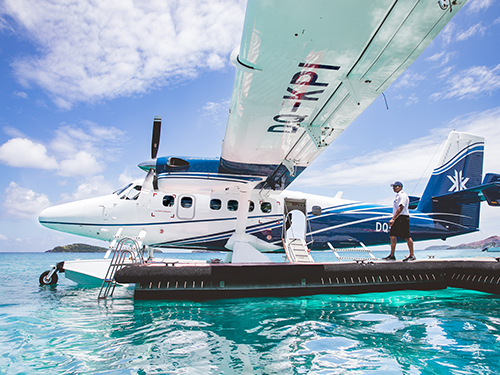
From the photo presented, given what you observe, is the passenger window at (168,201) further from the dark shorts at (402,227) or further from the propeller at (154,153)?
the dark shorts at (402,227)

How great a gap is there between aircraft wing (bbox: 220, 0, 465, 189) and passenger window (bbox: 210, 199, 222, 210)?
3265 millimetres

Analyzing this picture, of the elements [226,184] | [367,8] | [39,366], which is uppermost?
[367,8]

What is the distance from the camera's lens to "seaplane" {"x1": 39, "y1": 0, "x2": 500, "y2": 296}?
10.3 feet

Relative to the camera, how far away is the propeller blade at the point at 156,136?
7691mm

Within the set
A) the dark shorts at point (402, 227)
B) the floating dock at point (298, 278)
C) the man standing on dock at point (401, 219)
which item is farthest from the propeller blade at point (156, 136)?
the dark shorts at point (402, 227)

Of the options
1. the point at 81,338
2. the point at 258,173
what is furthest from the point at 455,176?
the point at 81,338

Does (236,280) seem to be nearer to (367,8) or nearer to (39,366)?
(39,366)

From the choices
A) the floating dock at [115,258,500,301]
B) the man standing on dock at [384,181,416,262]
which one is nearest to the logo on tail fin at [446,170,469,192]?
the floating dock at [115,258,500,301]

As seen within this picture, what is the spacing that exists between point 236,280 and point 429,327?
3357 millimetres

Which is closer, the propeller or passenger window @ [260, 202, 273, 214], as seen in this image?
the propeller

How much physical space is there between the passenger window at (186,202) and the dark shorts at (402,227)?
5.43 metres

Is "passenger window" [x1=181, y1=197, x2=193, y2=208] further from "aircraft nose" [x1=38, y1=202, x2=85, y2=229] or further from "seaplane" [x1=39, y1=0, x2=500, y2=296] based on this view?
"aircraft nose" [x1=38, y1=202, x2=85, y2=229]

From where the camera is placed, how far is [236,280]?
19.5 feet

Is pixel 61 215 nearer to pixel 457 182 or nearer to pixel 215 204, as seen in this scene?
pixel 215 204
